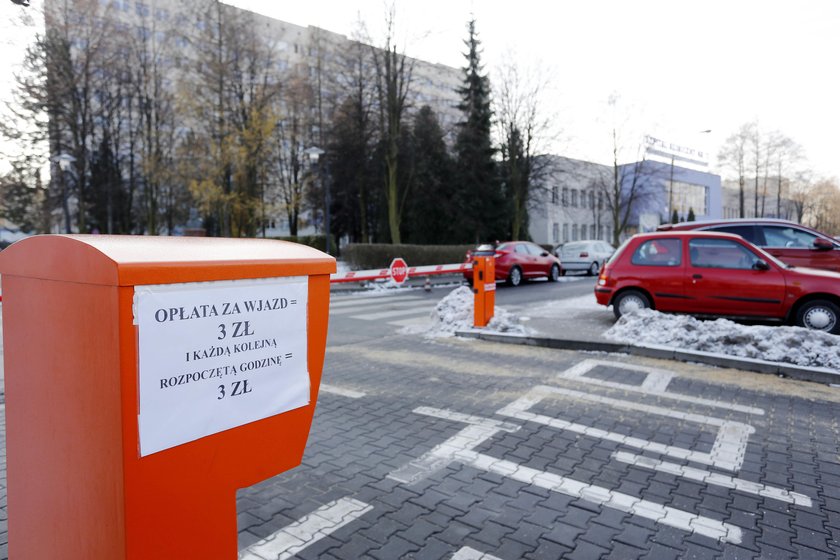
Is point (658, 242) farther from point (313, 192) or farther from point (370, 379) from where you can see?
point (313, 192)

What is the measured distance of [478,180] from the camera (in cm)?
4097

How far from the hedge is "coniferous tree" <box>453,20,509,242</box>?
14.8 meters

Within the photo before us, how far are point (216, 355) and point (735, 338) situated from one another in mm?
7233

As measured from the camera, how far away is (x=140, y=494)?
1741 mm

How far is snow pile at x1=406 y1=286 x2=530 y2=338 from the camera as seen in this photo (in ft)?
31.3

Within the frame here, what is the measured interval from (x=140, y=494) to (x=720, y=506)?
10.7ft

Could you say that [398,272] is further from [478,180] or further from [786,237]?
[478,180]

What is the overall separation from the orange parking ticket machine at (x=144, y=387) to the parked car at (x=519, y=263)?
17315 millimetres

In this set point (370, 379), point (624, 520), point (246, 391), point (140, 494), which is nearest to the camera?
point (140, 494)

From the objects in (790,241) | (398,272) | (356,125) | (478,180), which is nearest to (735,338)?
(790,241)

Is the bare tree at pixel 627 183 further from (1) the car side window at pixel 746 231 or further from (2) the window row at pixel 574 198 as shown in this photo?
(1) the car side window at pixel 746 231

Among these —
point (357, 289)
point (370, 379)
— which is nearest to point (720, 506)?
point (370, 379)

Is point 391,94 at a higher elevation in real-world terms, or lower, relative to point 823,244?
higher

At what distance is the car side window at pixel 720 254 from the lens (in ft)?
30.0
